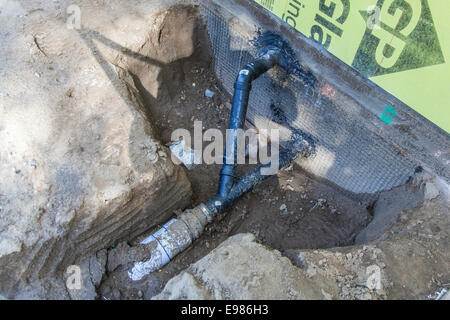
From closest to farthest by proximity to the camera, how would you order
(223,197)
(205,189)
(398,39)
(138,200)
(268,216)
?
(398,39), (138,200), (223,197), (268,216), (205,189)

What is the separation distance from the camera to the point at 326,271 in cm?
246

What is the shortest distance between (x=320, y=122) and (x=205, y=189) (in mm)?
1555

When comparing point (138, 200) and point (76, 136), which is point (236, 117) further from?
point (76, 136)

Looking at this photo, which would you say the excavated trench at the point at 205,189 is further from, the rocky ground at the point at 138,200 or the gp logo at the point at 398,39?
the gp logo at the point at 398,39

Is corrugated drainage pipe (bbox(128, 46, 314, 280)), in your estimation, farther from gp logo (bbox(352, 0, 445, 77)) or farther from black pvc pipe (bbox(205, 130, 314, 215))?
gp logo (bbox(352, 0, 445, 77))

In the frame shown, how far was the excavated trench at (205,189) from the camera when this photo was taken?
325cm

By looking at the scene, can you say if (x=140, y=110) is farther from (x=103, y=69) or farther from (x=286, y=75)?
(x=286, y=75)

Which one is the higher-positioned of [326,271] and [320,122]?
[320,122]

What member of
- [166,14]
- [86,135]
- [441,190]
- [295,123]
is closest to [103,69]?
[86,135]

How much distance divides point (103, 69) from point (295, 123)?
7.84 ft

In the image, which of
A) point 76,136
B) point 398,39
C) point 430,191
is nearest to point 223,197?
point 76,136

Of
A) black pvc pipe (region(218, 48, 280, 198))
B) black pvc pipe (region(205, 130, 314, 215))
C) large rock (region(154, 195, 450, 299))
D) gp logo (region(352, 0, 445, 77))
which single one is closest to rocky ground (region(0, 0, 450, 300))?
large rock (region(154, 195, 450, 299))

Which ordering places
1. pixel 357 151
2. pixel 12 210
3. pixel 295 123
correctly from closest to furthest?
pixel 12 210, pixel 357 151, pixel 295 123

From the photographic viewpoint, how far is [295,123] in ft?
13.6
